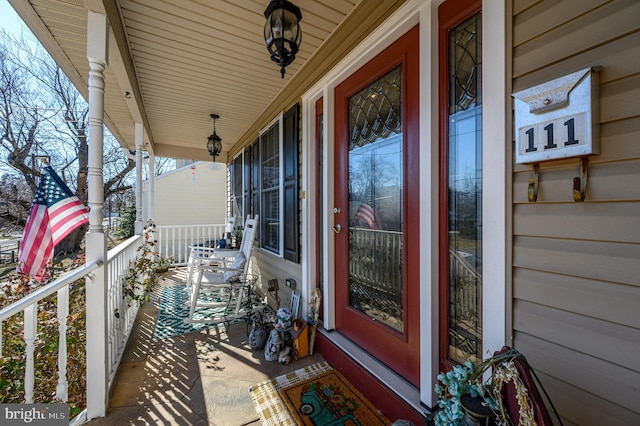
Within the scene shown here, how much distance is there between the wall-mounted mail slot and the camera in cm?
80

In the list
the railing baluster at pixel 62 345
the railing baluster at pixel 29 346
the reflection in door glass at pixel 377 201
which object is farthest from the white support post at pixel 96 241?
the reflection in door glass at pixel 377 201

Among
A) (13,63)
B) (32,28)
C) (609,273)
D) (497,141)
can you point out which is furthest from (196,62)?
(13,63)

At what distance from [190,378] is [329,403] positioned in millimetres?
1090

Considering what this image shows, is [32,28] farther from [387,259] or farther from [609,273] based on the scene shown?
[609,273]

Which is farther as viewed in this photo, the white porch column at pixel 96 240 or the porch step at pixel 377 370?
the white porch column at pixel 96 240

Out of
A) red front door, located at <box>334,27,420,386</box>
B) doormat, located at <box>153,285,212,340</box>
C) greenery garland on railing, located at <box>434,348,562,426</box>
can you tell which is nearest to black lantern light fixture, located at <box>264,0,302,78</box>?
red front door, located at <box>334,27,420,386</box>

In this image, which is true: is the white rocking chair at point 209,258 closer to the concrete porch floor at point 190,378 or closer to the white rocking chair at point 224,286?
the white rocking chair at point 224,286

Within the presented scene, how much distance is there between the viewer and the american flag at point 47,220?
1899 mm

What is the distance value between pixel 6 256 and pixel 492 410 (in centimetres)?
1595

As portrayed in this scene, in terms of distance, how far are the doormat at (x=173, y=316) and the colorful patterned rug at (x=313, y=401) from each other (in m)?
1.35

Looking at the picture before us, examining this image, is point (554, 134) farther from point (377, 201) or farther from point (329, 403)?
point (329, 403)

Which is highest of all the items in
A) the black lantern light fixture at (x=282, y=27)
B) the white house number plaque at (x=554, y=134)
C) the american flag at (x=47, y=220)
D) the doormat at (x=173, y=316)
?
the black lantern light fixture at (x=282, y=27)

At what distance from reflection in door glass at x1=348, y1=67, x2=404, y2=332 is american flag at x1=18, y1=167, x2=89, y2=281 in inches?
77.8

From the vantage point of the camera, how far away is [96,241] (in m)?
1.70
